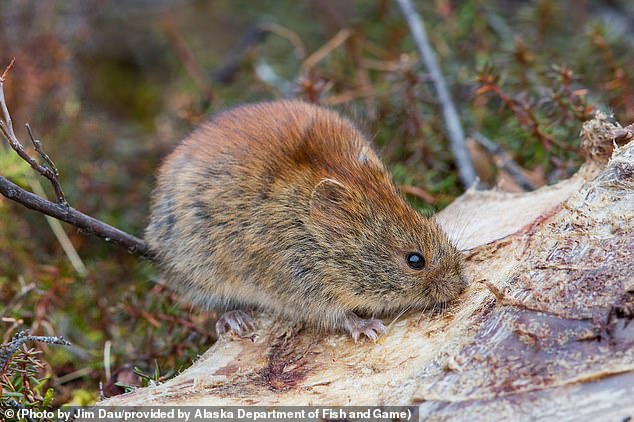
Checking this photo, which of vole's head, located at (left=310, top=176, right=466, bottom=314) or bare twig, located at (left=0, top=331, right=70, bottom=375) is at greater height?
vole's head, located at (left=310, top=176, right=466, bottom=314)

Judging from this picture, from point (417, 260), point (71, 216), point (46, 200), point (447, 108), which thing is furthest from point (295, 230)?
point (447, 108)

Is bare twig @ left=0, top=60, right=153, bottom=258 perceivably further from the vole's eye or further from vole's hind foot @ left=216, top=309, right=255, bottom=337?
the vole's eye

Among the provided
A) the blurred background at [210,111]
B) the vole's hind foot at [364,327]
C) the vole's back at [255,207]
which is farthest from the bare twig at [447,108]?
the vole's hind foot at [364,327]

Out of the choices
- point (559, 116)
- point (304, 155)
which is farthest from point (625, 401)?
point (559, 116)

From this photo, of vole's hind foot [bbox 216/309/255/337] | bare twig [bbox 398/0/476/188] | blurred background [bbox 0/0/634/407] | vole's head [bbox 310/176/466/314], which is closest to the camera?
vole's head [bbox 310/176/466/314]

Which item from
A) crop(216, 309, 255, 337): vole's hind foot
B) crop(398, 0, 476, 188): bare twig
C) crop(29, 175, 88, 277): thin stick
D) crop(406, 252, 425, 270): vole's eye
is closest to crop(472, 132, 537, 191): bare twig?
crop(398, 0, 476, 188): bare twig
